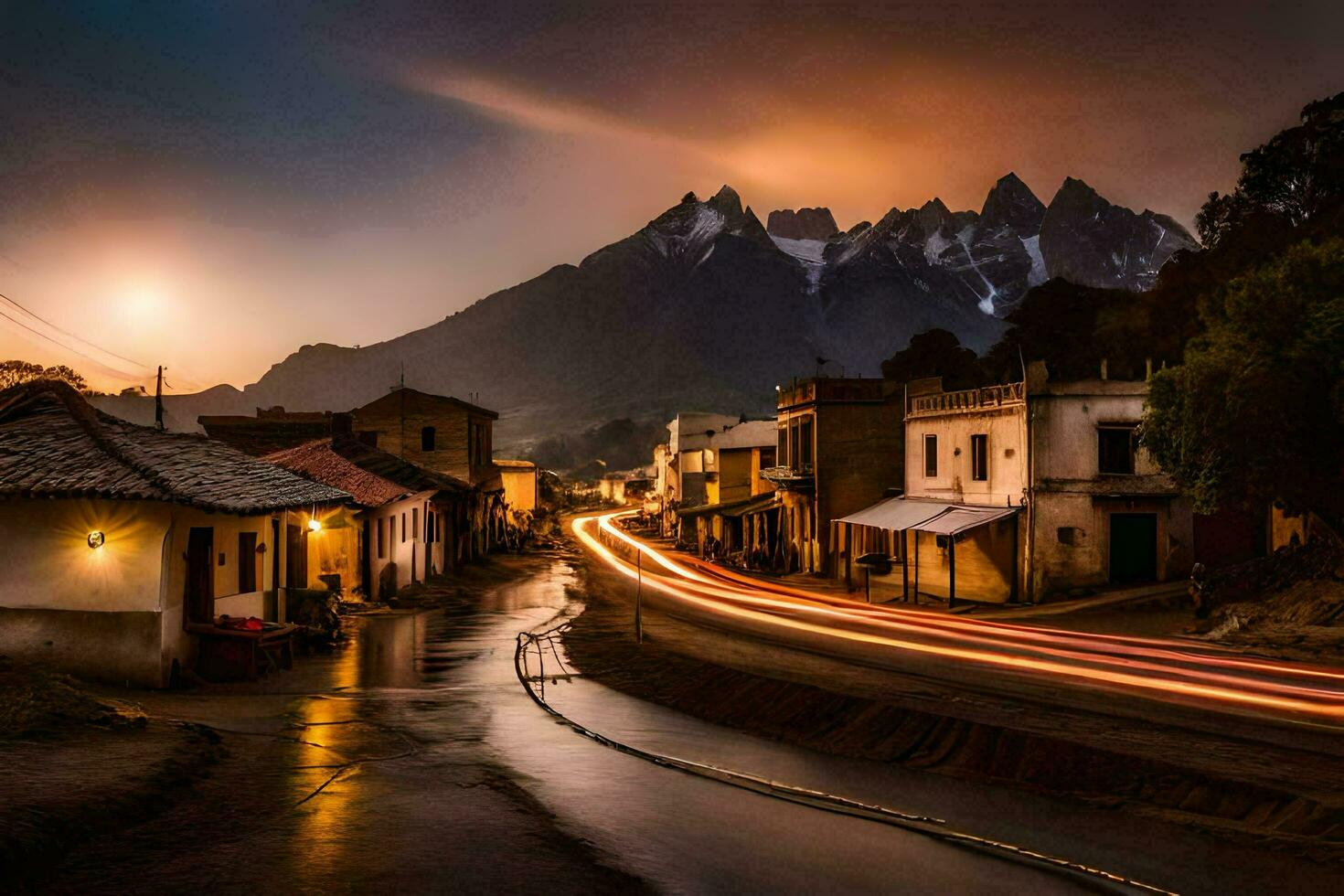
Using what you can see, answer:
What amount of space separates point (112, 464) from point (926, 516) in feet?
93.0

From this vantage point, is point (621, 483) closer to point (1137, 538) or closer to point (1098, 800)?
point (1137, 538)

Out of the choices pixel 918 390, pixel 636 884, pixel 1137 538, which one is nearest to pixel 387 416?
pixel 918 390

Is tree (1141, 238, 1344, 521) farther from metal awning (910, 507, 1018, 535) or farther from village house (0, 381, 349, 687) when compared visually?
village house (0, 381, 349, 687)

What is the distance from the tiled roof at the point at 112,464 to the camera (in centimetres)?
1670

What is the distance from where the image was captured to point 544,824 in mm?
10852

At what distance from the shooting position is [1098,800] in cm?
1309

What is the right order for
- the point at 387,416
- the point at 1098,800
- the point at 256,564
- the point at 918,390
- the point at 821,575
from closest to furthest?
the point at 1098,800, the point at 256,564, the point at 918,390, the point at 821,575, the point at 387,416

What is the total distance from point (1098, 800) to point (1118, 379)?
2549 cm

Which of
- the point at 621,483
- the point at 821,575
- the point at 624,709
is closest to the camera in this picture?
the point at 624,709

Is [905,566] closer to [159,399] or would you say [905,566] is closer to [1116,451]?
[1116,451]

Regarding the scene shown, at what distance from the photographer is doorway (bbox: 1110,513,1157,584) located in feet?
114

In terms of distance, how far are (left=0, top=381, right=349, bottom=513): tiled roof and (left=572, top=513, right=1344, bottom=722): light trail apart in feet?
44.1

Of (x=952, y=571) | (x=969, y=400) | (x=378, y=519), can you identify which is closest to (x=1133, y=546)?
(x=952, y=571)

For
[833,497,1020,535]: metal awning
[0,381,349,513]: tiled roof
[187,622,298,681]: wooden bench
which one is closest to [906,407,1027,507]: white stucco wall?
[833,497,1020,535]: metal awning
